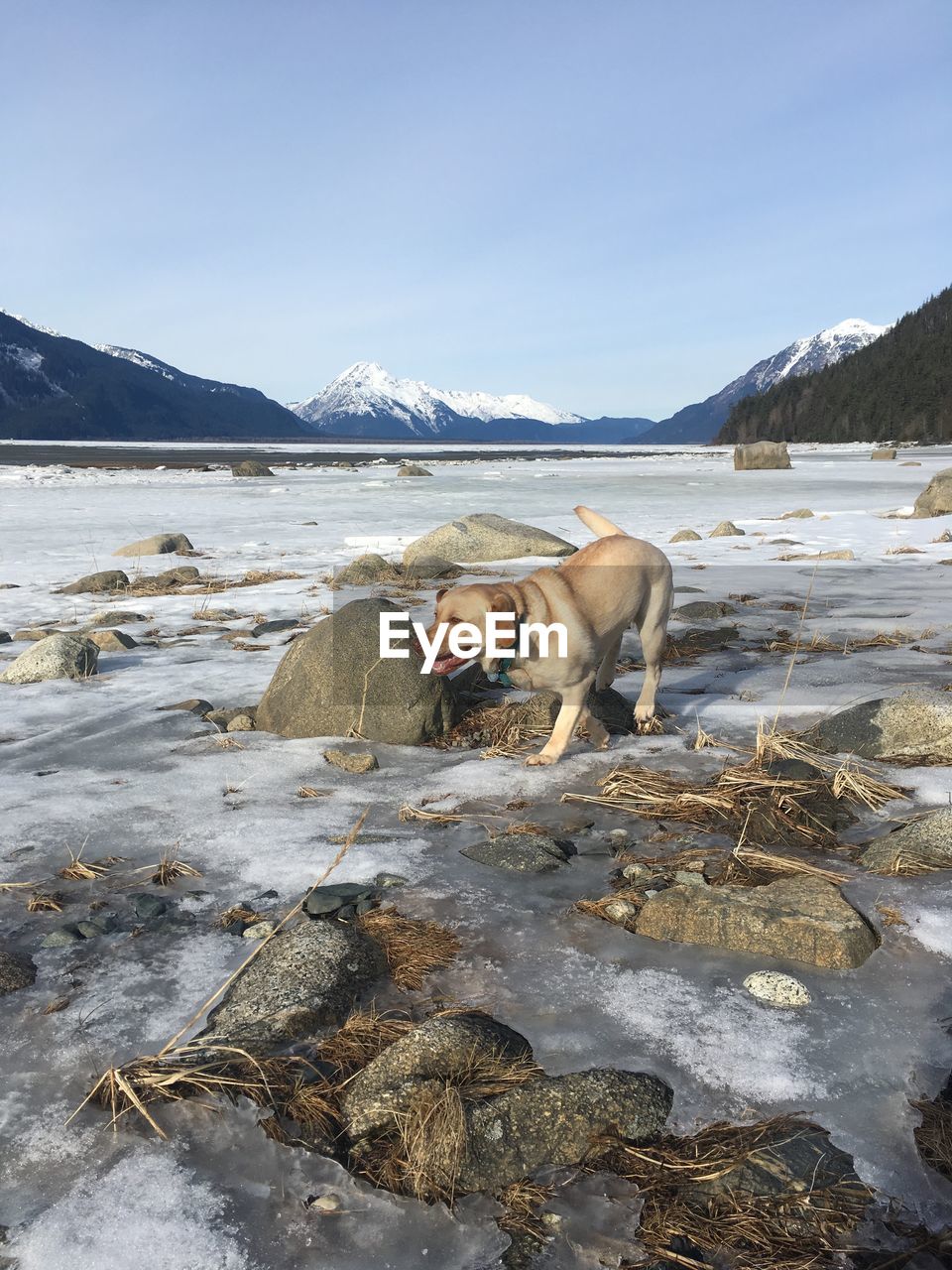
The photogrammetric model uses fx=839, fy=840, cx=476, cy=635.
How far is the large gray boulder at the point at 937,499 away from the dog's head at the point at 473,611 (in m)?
15.1

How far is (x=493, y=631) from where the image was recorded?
385 centimetres

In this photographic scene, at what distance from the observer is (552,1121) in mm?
1962

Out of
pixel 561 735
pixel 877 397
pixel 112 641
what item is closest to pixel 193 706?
pixel 112 641

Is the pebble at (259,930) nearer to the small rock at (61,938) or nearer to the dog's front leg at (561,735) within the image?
the small rock at (61,938)

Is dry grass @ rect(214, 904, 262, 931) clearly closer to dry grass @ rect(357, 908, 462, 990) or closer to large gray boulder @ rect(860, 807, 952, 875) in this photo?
dry grass @ rect(357, 908, 462, 990)

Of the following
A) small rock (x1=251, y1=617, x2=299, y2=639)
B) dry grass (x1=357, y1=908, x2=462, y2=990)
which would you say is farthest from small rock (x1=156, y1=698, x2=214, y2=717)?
dry grass (x1=357, y1=908, x2=462, y2=990)

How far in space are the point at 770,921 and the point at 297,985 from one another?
4.90 feet

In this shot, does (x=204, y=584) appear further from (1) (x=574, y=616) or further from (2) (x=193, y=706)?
(1) (x=574, y=616)

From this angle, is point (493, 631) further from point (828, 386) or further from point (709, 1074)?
point (828, 386)

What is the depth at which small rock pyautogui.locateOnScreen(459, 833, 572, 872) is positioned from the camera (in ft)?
10.9

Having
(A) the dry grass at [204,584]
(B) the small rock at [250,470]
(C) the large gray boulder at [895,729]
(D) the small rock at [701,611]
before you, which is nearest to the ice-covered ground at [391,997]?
(C) the large gray boulder at [895,729]

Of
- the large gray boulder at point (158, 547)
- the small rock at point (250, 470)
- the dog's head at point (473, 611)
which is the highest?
the small rock at point (250, 470)

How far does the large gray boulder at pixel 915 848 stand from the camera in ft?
10.2

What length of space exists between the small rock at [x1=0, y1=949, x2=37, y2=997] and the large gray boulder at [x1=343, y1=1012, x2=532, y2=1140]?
1.15m
